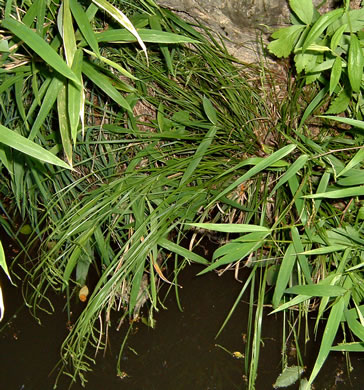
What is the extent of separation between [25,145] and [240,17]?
0.73 meters

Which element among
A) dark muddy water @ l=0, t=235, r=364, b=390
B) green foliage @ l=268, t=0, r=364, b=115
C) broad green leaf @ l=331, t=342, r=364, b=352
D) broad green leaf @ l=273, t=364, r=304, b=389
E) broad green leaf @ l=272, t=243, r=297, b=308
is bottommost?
broad green leaf @ l=273, t=364, r=304, b=389

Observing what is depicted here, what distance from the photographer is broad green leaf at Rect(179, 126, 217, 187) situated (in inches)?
47.8

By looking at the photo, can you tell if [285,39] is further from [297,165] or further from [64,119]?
[64,119]

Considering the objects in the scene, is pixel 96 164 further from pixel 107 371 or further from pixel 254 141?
pixel 107 371

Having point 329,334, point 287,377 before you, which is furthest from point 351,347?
point 287,377

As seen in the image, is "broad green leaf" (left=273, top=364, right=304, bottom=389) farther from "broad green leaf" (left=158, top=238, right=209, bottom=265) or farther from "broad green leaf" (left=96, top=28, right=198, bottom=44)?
Answer: "broad green leaf" (left=96, top=28, right=198, bottom=44)

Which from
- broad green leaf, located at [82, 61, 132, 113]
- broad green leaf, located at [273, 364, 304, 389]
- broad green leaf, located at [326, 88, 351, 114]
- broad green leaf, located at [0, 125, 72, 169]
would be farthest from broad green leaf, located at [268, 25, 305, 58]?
broad green leaf, located at [273, 364, 304, 389]

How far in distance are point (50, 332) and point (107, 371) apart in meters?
0.20

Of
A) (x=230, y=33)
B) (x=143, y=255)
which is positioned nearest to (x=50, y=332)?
(x=143, y=255)

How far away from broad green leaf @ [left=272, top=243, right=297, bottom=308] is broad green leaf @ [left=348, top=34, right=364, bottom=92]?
347mm

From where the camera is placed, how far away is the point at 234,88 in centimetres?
131

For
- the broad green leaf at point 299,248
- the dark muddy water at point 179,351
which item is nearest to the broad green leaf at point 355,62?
the broad green leaf at point 299,248

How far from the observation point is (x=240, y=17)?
1.34m

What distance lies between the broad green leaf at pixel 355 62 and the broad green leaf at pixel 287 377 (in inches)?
27.9
